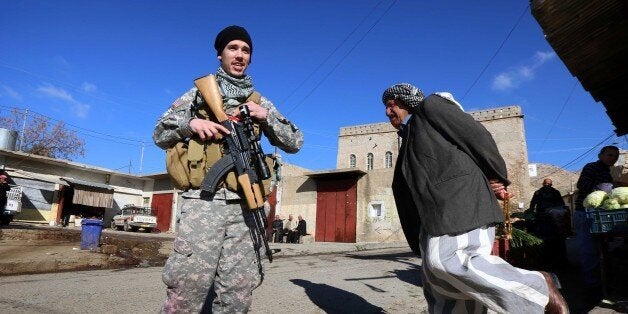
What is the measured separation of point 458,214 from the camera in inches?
74.7

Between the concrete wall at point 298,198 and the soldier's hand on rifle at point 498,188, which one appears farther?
the concrete wall at point 298,198

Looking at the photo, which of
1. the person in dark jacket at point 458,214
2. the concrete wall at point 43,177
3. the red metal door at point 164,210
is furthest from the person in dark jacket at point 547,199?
the concrete wall at point 43,177

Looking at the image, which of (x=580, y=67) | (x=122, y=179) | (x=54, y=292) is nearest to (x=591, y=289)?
(x=580, y=67)

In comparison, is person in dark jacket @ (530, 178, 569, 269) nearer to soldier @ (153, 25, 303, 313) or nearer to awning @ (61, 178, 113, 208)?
soldier @ (153, 25, 303, 313)

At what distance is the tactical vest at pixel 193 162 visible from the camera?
7.27 feet

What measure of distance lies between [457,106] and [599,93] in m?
5.55

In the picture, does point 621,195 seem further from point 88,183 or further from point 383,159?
point 383,159

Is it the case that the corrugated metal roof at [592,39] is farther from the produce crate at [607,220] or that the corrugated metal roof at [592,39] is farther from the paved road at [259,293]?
the paved road at [259,293]

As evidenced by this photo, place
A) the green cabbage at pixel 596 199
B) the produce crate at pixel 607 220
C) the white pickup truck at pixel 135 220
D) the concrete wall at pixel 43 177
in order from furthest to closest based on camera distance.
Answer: the white pickup truck at pixel 135 220
the concrete wall at pixel 43 177
the green cabbage at pixel 596 199
the produce crate at pixel 607 220

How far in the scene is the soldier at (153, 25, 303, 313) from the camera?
204cm

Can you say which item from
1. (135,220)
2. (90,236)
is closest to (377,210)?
(90,236)

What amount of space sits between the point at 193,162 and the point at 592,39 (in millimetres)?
5204

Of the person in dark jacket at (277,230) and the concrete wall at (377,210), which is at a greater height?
the concrete wall at (377,210)

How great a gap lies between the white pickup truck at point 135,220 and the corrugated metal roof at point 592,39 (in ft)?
76.4
